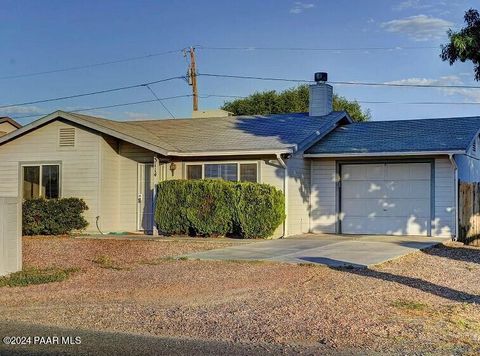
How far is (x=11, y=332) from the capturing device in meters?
7.64

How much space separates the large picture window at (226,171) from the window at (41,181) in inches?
175

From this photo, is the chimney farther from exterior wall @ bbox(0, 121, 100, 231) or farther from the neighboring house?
the neighboring house

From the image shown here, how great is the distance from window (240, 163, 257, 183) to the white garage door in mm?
3048

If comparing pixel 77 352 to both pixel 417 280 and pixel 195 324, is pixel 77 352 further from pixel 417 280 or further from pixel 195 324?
pixel 417 280

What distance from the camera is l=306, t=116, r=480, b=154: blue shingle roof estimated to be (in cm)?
1969

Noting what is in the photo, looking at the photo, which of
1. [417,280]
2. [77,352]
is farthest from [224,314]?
[417,280]

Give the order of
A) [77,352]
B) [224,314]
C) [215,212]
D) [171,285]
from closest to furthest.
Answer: [77,352], [224,314], [171,285], [215,212]

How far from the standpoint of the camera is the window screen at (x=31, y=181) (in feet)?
72.1

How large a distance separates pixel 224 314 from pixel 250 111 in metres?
47.1

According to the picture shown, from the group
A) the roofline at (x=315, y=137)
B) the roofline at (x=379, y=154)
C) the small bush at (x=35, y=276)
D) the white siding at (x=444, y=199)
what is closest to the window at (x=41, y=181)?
the roofline at (x=315, y=137)

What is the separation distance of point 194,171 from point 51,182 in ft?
15.9

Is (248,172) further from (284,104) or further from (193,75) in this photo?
(284,104)

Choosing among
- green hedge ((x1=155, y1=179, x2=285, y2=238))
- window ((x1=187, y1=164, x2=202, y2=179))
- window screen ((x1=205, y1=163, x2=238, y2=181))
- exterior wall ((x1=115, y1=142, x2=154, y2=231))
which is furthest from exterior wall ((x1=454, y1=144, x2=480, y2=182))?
exterior wall ((x1=115, y1=142, x2=154, y2=231))

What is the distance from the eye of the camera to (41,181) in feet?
72.0
